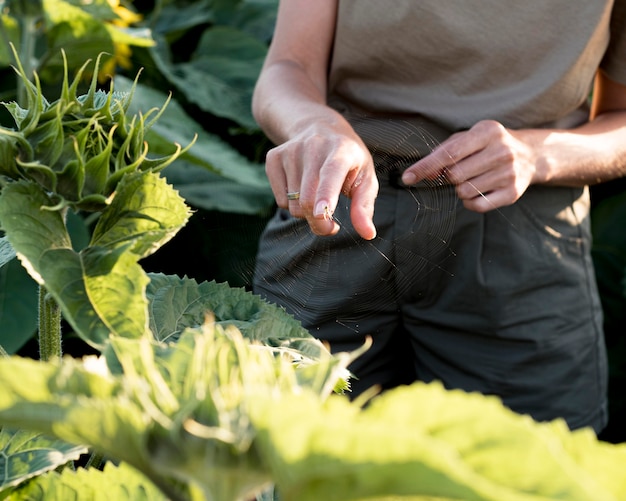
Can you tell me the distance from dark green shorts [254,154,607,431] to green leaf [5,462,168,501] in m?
0.37

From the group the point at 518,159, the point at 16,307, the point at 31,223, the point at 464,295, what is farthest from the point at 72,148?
the point at 16,307

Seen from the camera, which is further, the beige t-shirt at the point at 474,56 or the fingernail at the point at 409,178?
the beige t-shirt at the point at 474,56

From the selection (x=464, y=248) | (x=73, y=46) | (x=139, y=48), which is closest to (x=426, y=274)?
(x=464, y=248)

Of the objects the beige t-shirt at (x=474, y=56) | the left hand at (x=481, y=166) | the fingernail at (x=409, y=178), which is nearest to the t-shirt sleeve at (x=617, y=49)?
the beige t-shirt at (x=474, y=56)

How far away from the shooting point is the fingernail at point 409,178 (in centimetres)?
81

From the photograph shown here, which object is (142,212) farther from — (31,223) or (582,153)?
(582,153)

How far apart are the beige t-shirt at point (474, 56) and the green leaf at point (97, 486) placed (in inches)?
23.7

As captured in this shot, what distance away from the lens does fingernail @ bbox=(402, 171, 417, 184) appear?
81 cm

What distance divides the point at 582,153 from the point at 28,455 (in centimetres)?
70

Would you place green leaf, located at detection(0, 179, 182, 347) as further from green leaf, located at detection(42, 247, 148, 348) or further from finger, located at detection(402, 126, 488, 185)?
finger, located at detection(402, 126, 488, 185)

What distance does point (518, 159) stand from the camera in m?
0.87

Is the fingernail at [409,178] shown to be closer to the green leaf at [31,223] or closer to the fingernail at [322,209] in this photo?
the fingernail at [322,209]

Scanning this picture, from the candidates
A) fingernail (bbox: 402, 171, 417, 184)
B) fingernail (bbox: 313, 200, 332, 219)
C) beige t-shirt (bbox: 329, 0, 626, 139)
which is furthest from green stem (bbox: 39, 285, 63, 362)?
beige t-shirt (bbox: 329, 0, 626, 139)

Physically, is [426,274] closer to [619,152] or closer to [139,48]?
[619,152]
